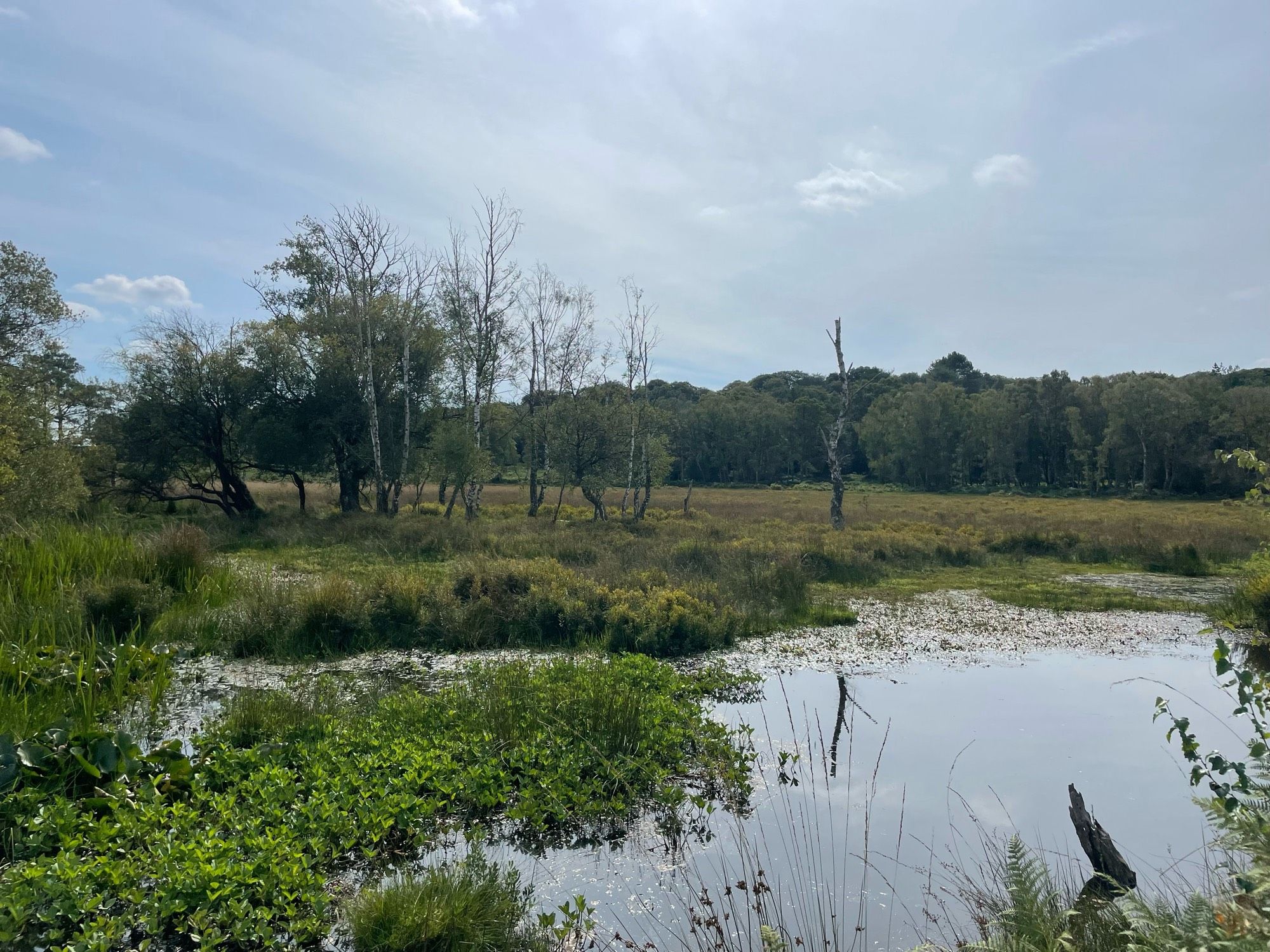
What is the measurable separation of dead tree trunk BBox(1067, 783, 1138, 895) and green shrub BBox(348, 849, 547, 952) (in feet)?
9.84

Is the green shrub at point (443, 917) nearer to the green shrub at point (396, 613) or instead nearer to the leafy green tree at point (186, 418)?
the green shrub at point (396, 613)

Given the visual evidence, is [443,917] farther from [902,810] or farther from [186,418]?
[186,418]

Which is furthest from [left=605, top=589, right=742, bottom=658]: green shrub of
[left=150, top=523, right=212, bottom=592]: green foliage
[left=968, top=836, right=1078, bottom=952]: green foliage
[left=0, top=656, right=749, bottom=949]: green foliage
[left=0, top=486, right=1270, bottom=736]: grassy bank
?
[left=968, top=836, right=1078, bottom=952]: green foliage

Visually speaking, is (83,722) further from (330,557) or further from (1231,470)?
(1231,470)

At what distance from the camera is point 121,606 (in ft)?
29.1

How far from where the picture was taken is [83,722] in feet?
17.5

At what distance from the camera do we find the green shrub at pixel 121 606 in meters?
8.52

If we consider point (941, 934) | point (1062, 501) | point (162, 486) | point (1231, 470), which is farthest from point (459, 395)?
point (1231, 470)

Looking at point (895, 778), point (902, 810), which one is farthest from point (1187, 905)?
point (895, 778)

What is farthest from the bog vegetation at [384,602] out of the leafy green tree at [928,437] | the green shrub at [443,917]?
the leafy green tree at [928,437]

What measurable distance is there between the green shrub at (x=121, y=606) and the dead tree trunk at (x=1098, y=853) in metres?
9.09

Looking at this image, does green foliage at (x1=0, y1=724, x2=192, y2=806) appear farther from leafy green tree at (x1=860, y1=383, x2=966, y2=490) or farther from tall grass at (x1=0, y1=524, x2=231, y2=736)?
leafy green tree at (x1=860, y1=383, x2=966, y2=490)

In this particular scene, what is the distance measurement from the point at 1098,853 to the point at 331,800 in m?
4.57

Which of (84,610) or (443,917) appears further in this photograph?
(84,610)
